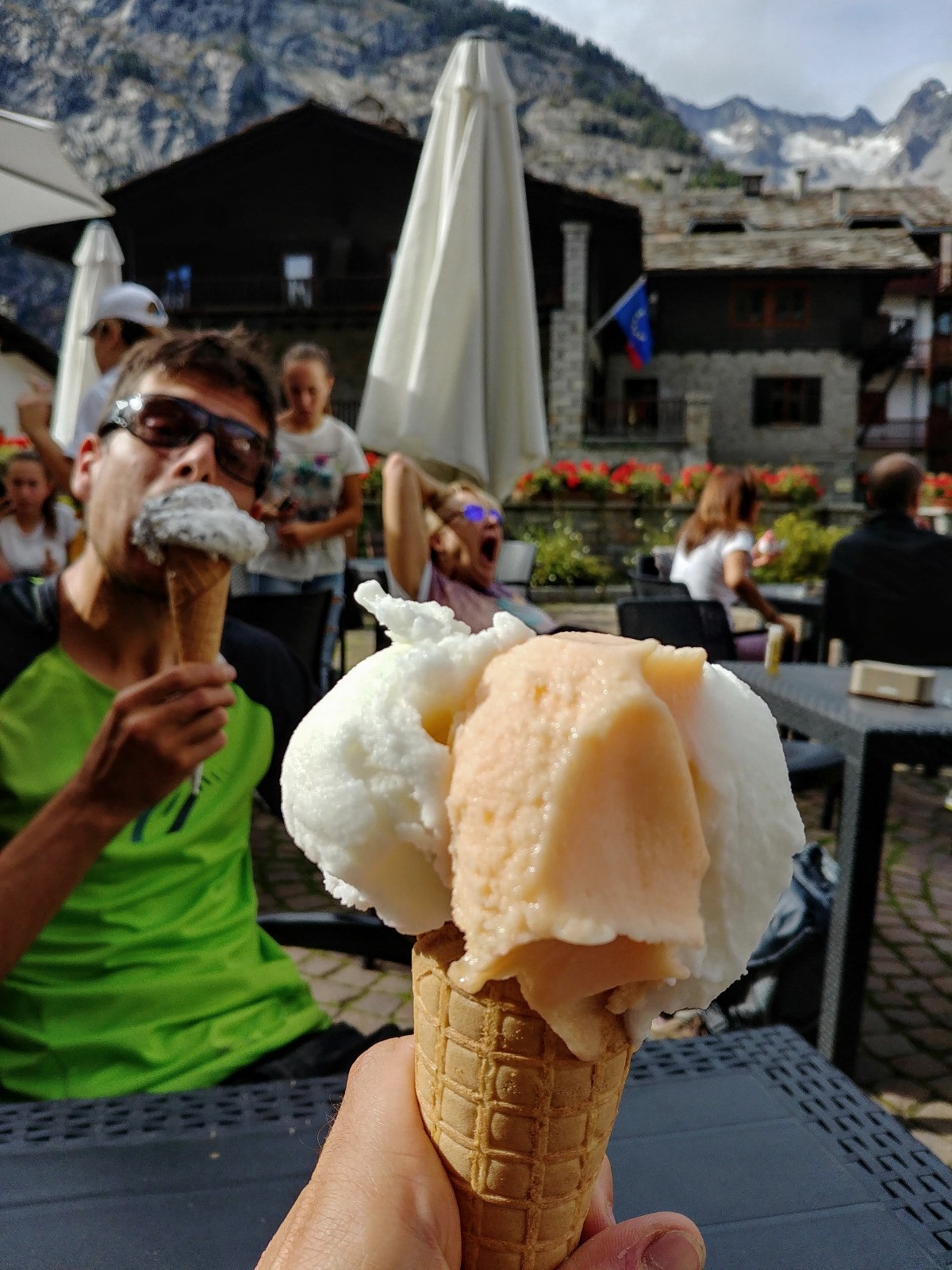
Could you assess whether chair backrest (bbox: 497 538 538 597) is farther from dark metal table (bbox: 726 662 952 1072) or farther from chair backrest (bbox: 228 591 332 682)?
dark metal table (bbox: 726 662 952 1072)

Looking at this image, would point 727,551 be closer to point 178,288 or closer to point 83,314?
point 83,314

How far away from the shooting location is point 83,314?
927 centimetres

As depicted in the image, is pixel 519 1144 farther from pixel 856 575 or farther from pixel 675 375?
pixel 675 375

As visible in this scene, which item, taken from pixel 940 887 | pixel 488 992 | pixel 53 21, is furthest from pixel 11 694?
pixel 53 21

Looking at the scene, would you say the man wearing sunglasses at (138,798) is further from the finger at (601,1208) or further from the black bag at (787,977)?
the black bag at (787,977)

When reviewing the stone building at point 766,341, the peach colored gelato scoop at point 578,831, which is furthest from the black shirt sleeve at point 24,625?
the stone building at point 766,341

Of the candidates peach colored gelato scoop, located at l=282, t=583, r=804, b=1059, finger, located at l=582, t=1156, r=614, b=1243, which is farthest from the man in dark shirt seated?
peach colored gelato scoop, located at l=282, t=583, r=804, b=1059

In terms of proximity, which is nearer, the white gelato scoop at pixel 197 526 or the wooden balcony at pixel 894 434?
the white gelato scoop at pixel 197 526

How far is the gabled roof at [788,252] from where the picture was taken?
1054 inches

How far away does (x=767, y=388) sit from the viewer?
95.3ft

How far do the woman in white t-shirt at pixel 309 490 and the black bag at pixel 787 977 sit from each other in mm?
2550

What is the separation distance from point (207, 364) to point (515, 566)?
5.20 meters

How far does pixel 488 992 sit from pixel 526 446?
16.7ft

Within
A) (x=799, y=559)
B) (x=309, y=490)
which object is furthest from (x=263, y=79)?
(x=309, y=490)
